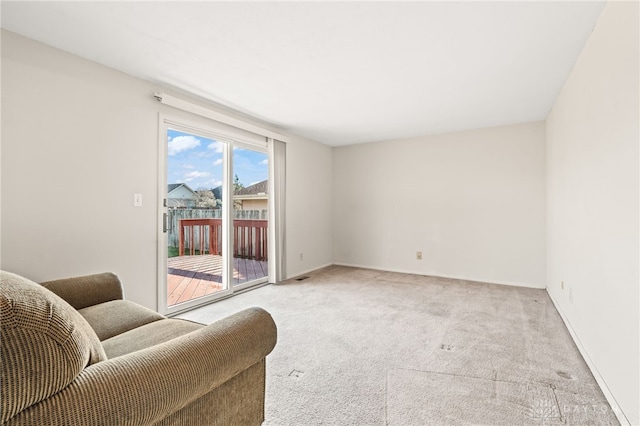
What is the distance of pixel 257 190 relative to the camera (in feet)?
14.2

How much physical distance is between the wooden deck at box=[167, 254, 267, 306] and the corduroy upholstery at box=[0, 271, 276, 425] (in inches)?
77.6

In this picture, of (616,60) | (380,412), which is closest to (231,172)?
(380,412)

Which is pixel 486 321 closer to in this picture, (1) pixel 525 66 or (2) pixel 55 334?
(1) pixel 525 66

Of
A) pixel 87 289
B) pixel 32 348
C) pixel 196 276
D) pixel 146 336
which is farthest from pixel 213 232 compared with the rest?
pixel 32 348

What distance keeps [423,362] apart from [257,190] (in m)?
3.08

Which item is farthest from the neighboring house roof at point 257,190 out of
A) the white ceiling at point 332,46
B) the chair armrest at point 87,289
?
the chair armrest at point 87,289

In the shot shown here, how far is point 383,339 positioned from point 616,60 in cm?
230

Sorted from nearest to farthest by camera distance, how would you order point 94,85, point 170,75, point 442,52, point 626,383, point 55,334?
1. point 55,334
2. point 626,383
3. point 442,52
4. point 94,85
5. point 170,75

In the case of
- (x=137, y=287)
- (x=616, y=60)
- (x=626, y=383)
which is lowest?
(x=626, y=383)

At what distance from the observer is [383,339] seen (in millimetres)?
2463

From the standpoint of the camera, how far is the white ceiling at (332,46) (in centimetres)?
179

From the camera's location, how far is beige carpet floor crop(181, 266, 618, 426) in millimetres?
1575

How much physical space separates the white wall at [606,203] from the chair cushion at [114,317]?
245 cm

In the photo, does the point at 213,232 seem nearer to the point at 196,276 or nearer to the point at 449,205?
the point at 196,276
